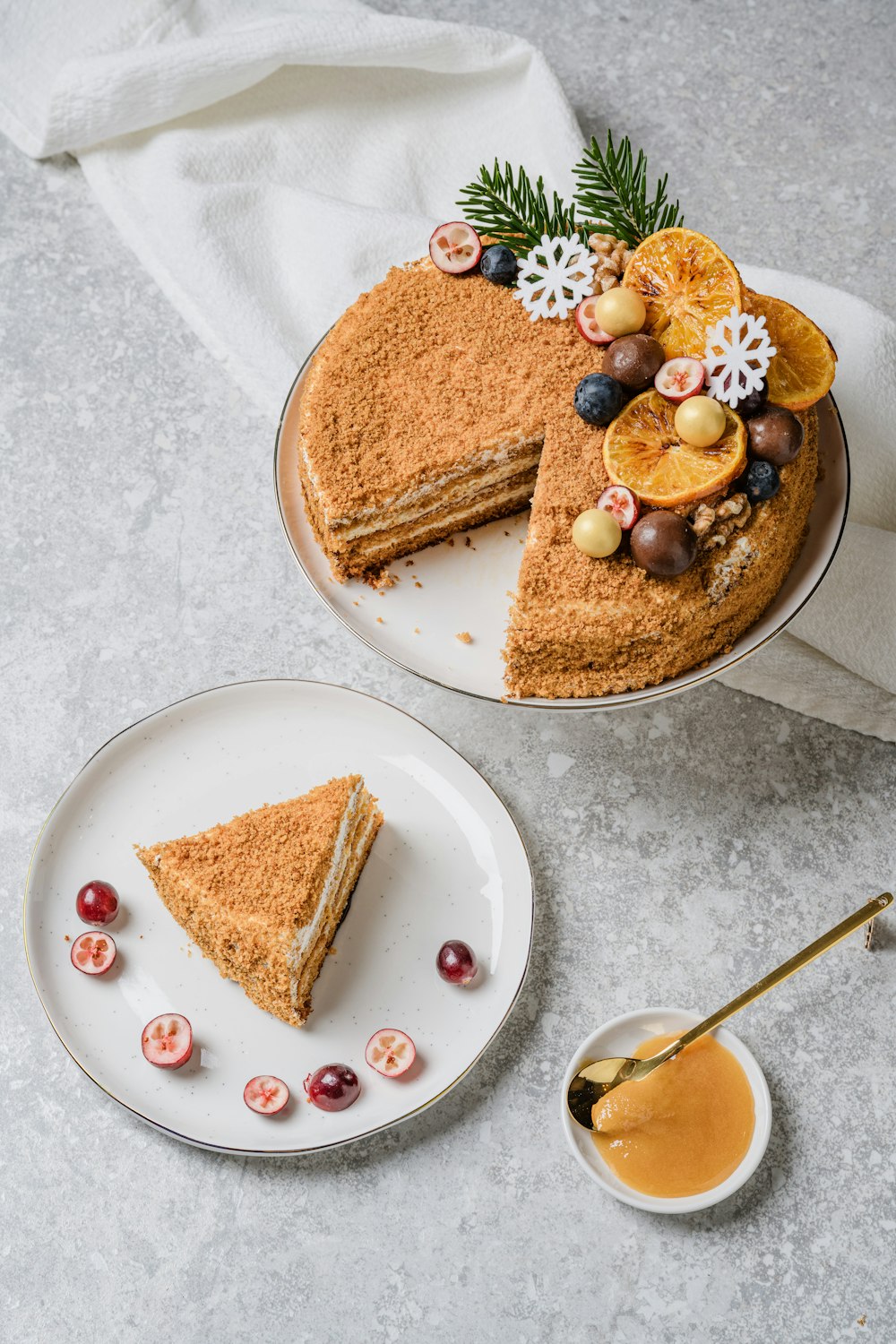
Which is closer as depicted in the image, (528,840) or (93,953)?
(93,953)

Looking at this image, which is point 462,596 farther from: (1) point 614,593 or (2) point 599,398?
(2) point 599,398

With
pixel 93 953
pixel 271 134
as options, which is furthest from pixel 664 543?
pixel 271 134

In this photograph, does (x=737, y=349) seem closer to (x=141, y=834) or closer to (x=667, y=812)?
(x=667, y=812)

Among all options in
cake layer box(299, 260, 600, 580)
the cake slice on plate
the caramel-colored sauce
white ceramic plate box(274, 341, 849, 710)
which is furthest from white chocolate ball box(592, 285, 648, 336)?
the caramel-colored sauce


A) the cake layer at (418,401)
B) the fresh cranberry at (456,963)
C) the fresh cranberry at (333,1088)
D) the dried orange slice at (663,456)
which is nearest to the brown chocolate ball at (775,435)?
the dried orange slice at (663,456)

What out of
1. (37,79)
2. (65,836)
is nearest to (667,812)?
(65,836)

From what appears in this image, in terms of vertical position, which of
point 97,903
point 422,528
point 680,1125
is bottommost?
point 680,1125

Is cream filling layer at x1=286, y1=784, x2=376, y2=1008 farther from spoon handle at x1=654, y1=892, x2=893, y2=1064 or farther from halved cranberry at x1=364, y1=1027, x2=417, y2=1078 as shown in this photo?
spoon handle at x1=654, y1=892, x2=893, y2=1064
